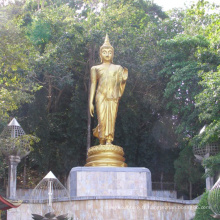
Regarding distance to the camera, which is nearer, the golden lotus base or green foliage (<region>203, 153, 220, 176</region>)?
green foliage (<region>203, 153, 220, 176</region>)

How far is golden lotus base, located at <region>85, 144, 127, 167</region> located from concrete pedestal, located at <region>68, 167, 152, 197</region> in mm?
423

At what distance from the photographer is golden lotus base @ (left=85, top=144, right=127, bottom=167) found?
13083mm

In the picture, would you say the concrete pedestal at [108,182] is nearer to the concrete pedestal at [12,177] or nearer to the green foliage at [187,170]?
the concrete pedestal at [12,177]

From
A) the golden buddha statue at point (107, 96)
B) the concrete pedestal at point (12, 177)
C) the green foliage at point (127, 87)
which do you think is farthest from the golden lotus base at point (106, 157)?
the green foliage at point (127, 87)

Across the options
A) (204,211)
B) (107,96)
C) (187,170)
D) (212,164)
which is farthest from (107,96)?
(204,211)

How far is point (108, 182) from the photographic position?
12492 millimetres

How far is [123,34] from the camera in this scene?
18562 millimetres

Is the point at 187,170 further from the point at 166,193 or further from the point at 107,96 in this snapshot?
the point at 107,96

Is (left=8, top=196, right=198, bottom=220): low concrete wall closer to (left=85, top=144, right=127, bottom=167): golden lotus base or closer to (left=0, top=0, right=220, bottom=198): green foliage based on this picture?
(left=85, top=144, right=127, bottom=167): golden lotus base

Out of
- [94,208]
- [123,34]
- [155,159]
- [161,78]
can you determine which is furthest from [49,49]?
[94,208]

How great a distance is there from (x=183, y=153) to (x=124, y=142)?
2.66 m

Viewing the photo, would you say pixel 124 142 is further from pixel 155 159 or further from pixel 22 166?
pixel 22 166

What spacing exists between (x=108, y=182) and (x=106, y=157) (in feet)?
2.97

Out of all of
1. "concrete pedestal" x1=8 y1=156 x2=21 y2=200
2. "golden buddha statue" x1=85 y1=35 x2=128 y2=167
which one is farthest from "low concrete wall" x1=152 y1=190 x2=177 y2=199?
"concrete pedestal" x1=8 y1=156 x2=21 y2=200
